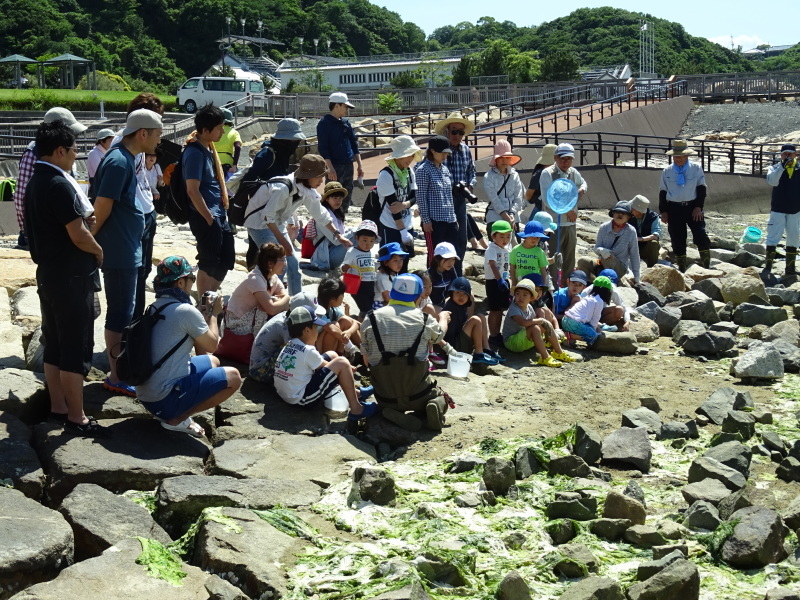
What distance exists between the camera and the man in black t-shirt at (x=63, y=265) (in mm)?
5891

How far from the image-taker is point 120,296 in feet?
21.8

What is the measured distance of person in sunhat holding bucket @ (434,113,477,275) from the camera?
10.1 metres

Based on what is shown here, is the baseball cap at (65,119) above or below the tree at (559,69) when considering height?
below

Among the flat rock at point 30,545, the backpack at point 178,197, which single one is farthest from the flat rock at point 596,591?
the backpack at point 178,197

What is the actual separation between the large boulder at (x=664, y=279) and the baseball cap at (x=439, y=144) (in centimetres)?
421

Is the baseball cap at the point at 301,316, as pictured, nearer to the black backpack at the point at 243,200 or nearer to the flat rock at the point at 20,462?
the black backpack at the point at 243,200

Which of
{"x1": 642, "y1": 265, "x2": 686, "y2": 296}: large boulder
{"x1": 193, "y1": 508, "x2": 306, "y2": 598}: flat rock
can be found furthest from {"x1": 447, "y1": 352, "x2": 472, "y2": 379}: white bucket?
{"x1": 642, "y1": 265, "x2": 686, "y2": 296}: large boulder

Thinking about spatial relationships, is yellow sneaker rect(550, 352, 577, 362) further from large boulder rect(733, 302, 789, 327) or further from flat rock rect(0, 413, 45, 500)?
flat rock rect(0, 413, 45, 500)

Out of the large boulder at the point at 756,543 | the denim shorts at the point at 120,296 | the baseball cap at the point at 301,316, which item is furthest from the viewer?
the baseball cap at the point at 301,316

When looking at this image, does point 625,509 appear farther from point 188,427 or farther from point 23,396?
point 23,396

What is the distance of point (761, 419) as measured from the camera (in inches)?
312

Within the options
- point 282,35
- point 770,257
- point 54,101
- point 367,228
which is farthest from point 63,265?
point 282,35

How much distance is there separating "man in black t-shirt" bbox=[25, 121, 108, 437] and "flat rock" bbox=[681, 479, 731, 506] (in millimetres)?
3543

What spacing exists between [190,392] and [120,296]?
857 mm
